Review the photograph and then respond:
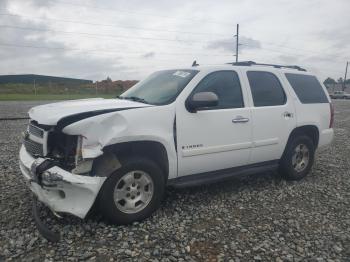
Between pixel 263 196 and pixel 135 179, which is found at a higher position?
pixel 135 179

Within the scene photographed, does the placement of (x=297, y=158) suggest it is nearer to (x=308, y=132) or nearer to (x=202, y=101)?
(x=308, y=132)

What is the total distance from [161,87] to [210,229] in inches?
77.8

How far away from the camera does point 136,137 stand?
355 cm

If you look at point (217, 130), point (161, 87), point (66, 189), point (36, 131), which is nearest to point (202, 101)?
point (217, 130)

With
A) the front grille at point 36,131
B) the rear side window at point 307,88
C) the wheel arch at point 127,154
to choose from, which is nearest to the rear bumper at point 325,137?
the rear side window at point 307,88

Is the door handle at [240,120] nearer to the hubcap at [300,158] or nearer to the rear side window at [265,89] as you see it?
the rear side window at [265,89]

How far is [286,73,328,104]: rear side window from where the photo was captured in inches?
215

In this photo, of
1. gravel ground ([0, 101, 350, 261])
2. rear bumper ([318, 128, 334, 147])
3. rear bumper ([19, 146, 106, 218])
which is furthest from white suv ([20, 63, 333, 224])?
rear bumper ([318, 128, 334, 147])

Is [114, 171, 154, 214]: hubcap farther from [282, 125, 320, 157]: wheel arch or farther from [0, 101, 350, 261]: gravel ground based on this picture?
[282, 125, 320, 157]: wheel arch

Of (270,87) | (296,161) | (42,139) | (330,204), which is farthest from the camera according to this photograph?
(296,161)

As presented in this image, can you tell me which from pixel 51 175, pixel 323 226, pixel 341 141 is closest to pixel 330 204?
pixel 323 226

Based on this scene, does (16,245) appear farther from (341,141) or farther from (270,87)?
(341,141)

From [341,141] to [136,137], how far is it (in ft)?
27.0

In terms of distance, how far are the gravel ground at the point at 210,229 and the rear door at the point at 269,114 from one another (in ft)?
2.14
